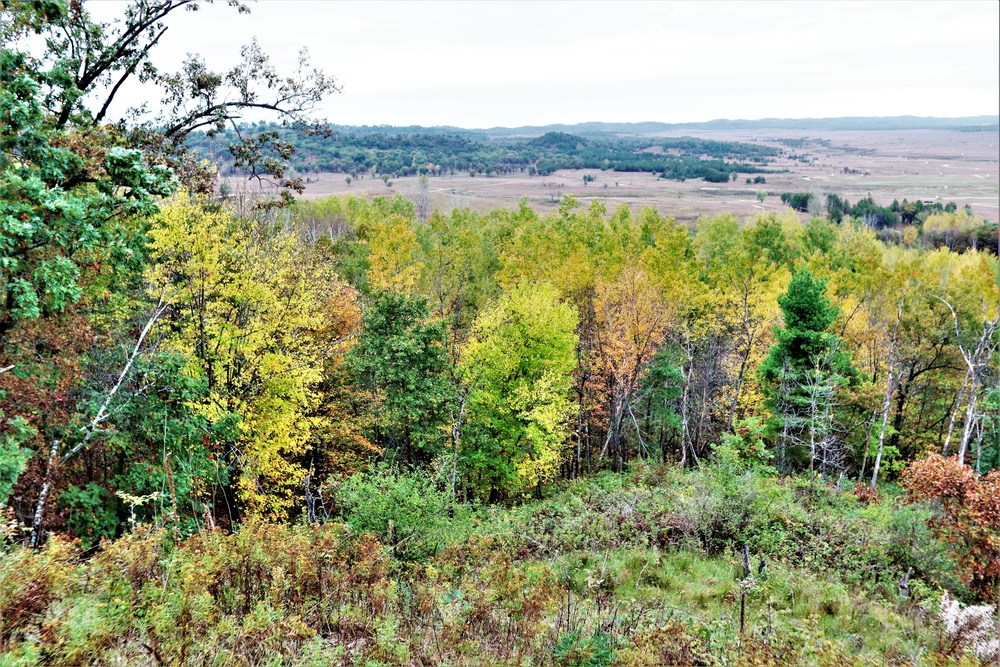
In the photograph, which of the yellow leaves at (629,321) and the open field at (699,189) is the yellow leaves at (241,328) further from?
the open field at (699,189)

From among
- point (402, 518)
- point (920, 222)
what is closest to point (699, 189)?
point (920, 222)

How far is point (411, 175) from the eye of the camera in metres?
155

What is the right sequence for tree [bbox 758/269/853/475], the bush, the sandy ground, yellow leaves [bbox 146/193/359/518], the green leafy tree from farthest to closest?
the sandy ground → tree [bbox 758/269/853/475] → the green leafy tree → yellow leaves [bbox 146/193/359/518] → the bush

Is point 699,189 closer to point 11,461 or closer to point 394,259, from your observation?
point 394,259

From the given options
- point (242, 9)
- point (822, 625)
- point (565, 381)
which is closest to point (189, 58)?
point (242, 9)

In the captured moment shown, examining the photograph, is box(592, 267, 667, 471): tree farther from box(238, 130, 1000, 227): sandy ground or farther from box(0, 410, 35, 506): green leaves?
box(238, 130, 1000, 227): sandy ground

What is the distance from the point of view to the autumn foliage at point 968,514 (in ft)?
33.1

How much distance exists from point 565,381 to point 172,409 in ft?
55.9

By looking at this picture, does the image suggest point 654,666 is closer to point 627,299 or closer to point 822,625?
point 822,625

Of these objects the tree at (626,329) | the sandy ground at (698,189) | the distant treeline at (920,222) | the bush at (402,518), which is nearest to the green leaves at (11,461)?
the bush at (402,518)

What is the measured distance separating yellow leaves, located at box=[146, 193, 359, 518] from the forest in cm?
10

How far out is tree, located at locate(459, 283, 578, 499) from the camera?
23906 millimetres

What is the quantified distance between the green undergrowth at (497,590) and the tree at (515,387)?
9.44m

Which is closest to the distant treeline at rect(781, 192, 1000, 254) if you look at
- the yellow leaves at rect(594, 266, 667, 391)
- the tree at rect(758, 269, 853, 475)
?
the tree at rect(758, 269, 853, 475)
